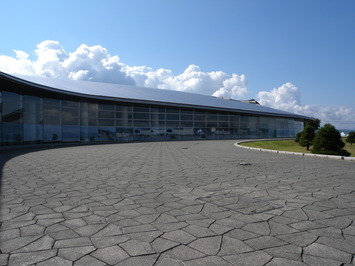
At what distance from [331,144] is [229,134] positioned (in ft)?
97.4

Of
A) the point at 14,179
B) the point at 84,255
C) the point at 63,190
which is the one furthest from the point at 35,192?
the point at 84,255

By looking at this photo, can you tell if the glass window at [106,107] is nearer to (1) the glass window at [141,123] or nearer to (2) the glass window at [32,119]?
(1) the glass window at [141,123]

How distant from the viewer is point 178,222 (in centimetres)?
413

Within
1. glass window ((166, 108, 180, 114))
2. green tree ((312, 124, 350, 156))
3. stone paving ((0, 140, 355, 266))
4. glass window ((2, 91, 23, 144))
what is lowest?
stone paving ((0, 140, 355, 266))

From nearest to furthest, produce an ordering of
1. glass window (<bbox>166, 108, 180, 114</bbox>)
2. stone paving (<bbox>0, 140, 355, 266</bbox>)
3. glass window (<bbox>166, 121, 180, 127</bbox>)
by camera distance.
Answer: stone paving (<bbox>0, 140, 355, 266</bbox>), glass window (<bbox>166, 121, 180, 127</bbox>), glass window (<bbox>166, 108, 180, 114</bbox>)

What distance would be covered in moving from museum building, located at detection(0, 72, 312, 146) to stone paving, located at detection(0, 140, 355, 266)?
18502 mm

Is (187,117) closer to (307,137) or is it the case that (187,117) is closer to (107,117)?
(107,117)

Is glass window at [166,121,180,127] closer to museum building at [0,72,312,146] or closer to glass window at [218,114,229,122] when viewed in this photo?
museum building at [0,72,312,146]

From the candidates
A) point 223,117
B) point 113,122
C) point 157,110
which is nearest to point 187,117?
point 157,110

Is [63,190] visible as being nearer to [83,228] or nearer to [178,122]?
[83,228]

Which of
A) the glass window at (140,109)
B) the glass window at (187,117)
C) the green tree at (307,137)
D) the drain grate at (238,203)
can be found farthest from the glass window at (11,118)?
the green tree at (307,137)

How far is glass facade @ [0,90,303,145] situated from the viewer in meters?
25.5

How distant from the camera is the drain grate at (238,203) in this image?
4.80m

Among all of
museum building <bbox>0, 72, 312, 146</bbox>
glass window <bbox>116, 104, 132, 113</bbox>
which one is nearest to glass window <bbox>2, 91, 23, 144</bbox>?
museum building <bbox>0, 72, 312, 146</bbox>
